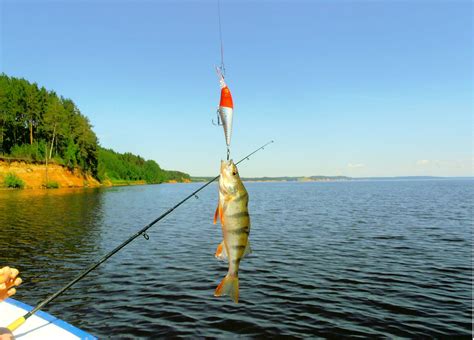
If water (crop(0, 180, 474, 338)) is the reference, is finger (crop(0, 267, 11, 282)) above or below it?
above

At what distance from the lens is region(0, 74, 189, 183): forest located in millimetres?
85312

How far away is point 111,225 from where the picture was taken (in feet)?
102

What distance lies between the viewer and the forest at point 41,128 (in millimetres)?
85312

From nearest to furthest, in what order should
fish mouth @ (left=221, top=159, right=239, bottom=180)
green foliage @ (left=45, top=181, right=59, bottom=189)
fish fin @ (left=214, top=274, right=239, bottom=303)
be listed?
fish mouth @ (left=221, top=159, right=239, bottom=180) → fish fin @ (left=214, top=274, right=239, bottom=303) → green foliage @ (left=45, top=181, right=59, bottom=189)

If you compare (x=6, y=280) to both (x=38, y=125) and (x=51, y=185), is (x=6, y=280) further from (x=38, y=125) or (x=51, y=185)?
(x=38, y=125)

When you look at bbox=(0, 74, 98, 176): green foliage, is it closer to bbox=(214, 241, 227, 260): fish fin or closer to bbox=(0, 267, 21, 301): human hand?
bbox=(0, 267, 21, 301): human hand

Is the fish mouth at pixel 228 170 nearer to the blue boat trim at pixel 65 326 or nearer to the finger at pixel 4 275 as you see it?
the finger at pixel 4 275

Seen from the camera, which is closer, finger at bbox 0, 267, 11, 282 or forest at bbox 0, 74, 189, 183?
finger at bbox 0, 267, 11, 282

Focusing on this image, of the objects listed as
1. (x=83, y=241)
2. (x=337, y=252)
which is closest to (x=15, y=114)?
(x=83, y=241)

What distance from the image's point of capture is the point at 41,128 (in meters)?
91.6

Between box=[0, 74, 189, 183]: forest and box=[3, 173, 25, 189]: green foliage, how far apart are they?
5.11m

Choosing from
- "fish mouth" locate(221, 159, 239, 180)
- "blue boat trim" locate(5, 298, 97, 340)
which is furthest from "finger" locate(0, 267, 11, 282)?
"fish mouth" locate(221, 159, 239, 180)

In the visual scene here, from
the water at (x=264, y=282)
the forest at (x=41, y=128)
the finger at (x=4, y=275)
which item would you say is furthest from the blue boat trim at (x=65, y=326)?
the forest at (x=41, y=128)

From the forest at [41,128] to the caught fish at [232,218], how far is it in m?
89.0
